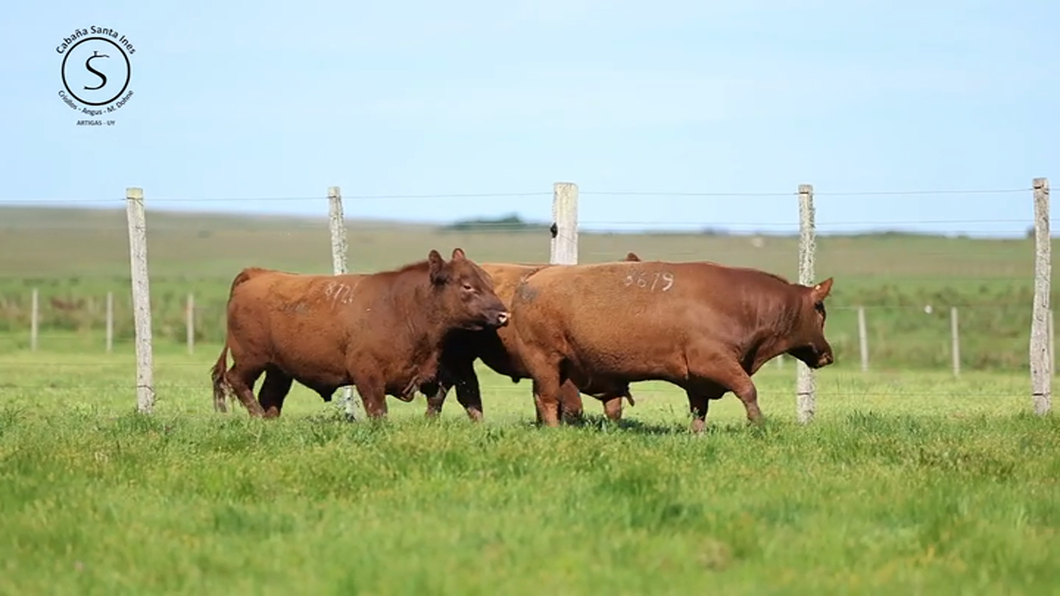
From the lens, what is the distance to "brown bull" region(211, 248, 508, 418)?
1450 centimetres

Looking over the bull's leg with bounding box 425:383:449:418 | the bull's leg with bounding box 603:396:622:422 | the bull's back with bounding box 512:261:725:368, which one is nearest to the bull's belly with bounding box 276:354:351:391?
the bull's leg with bounding box 425:383:449:418

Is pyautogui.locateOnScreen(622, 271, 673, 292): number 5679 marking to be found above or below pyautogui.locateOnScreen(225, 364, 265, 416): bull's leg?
above

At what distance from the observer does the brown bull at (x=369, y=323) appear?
47.6 ft

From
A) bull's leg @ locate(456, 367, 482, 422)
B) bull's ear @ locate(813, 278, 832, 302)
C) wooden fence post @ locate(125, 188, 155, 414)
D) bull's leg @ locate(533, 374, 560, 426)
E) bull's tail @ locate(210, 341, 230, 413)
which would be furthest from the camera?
wooden fence post @ locate(125, 188, 155, 414)

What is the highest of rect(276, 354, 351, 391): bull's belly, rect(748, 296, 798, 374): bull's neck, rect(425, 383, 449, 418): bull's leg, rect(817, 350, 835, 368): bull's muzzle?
rect(748, 296, 798, 374): bull's neck

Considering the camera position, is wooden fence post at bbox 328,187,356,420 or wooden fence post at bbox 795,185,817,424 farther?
wooden fence post at bbox 328,187,356,420

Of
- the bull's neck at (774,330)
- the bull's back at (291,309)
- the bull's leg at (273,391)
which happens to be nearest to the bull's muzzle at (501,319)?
the bull's back at (291,309)

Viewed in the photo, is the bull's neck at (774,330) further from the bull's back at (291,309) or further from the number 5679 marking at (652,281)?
the bull's back at (291,309)

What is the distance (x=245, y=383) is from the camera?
52.9 feet

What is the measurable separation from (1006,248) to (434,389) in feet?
Answer: 193

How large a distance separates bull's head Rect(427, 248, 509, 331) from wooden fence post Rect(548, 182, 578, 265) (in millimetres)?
1788

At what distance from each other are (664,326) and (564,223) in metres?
3.16

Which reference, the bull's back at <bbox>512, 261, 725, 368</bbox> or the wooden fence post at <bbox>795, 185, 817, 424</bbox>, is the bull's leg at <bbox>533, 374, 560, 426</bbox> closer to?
the bull's back at <bbox>512, 261, 725, 368</bbox>

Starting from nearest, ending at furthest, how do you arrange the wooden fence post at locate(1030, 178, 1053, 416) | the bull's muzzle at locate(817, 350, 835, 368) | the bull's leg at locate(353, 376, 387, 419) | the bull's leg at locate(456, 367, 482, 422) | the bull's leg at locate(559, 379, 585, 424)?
the bull's muzzle at locate(817, 350, 835, 368)
the bull's leg at locate(353, 376, 387, 419)
the bull's leg at locate(559, 379, 585, 424)
the bull's leg at locate(456, 367, 482, 422)
the wooden fence post at locate(1030, 178, 1053, 416)
